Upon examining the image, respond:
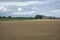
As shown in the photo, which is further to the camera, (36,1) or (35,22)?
(35,22)

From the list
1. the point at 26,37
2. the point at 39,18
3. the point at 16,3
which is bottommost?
the point at 26,37

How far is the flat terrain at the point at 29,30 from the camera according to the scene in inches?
107

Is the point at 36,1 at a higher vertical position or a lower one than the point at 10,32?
higher

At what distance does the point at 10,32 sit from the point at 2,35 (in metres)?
0.26

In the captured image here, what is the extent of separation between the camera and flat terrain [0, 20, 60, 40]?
2.71 meters

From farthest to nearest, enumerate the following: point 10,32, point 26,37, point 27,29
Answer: point 27,29 → point 10,32 → point 26,37

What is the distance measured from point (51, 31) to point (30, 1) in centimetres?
77

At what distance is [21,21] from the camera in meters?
3.43

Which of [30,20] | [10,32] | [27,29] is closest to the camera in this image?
[10,32]

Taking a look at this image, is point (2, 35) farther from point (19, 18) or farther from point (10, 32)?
point (19, 18)

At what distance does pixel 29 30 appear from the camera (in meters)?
3.17

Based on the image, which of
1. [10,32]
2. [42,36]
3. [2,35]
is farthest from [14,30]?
[42,36]

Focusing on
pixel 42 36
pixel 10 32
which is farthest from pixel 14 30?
pixel 42 36

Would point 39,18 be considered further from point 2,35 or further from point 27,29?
point 2,35
